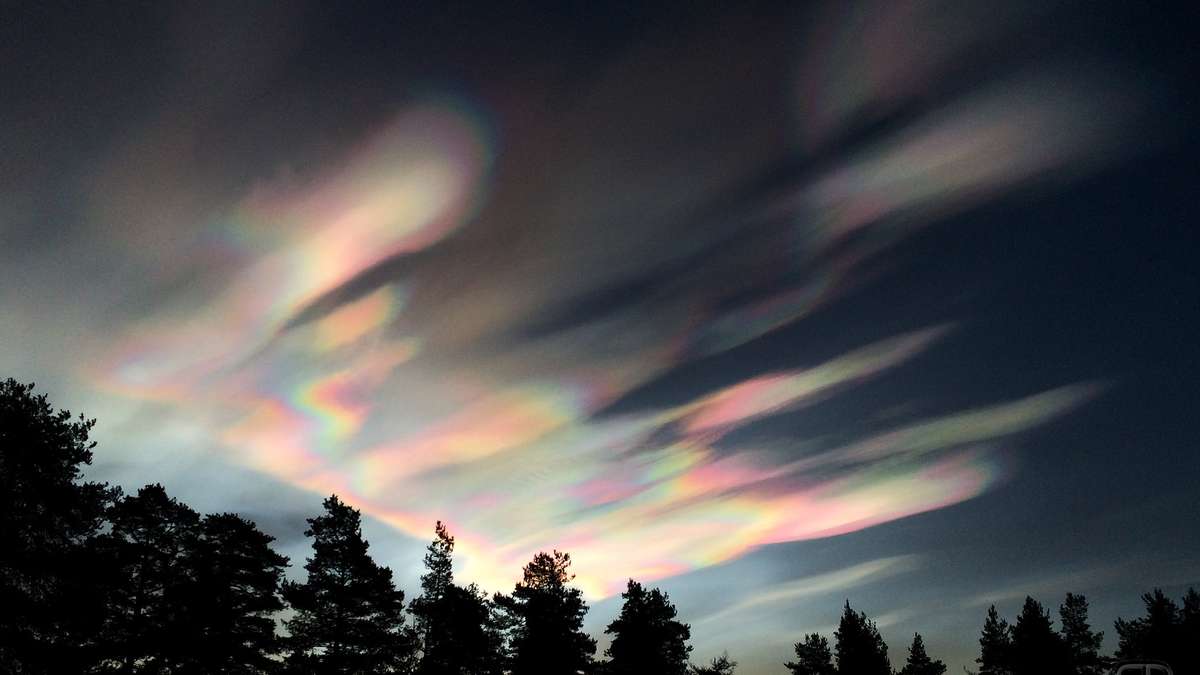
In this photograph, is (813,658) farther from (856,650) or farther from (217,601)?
(217,601)

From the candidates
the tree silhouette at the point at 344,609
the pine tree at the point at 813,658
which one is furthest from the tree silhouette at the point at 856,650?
the tree silhouette at the point at 344,609

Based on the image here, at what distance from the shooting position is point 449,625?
1893 inches

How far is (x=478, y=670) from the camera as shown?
49.4 meters

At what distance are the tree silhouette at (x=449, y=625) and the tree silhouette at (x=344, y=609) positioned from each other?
16.1ft

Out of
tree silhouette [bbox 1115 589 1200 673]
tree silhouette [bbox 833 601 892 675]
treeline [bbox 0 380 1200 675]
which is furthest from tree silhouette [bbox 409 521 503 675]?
tree silhouette [bbox 1115 589 1200 673]

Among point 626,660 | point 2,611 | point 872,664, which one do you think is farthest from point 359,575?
point 872,664

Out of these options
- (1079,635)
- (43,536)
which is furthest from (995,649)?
(43,536)

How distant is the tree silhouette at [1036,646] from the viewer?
73062mm

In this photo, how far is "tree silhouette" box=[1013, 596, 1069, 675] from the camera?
2876 inches

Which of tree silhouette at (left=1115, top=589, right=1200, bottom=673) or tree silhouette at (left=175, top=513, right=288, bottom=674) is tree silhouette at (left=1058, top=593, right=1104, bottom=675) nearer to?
tree silhouette at (left=1115, top=589, right=1200, bottom=673)

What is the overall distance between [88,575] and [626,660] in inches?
1576

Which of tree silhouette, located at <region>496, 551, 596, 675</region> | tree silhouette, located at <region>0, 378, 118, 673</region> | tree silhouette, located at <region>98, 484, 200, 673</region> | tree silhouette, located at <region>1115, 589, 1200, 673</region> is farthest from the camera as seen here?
tree silhouette, located at <region>1115, 589, 1200, 673</region>

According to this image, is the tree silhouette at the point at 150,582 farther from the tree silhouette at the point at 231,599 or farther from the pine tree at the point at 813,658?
the pine tree at the point at 813,658

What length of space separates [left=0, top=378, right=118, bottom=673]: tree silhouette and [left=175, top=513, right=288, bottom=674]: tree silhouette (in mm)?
6224
